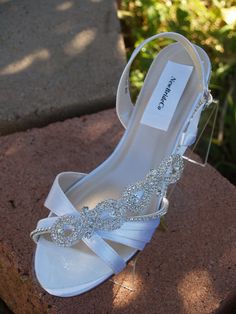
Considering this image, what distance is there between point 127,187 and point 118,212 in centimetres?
7

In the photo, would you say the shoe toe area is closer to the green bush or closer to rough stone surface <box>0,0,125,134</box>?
rough stone surface <box>0,0,125,134</box>

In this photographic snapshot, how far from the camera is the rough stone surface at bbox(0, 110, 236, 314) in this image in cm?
119

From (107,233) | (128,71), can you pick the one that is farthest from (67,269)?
(128,71)

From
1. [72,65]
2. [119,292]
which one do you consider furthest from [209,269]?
[72,65]

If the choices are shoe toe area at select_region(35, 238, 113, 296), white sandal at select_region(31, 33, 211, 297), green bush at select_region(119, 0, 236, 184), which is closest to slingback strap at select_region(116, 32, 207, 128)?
white sandal at select_region(31, 33, 211, 297)

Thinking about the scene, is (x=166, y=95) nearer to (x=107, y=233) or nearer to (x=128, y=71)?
(x=128, y=71)

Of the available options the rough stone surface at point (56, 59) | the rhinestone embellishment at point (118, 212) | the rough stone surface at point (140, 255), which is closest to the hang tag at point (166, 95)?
the rhinestone embellishment at point (118, 212)

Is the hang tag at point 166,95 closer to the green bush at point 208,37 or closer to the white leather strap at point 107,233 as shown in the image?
the white leather strap at point 107,233

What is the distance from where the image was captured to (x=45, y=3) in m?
1.98

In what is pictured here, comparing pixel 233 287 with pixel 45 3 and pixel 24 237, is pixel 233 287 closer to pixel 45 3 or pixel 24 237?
pixel 24 237

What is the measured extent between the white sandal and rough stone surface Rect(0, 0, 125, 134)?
0.44m

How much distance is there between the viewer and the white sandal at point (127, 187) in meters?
1.03

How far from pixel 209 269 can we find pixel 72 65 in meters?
0.87

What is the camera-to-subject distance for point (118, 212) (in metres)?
1.04
